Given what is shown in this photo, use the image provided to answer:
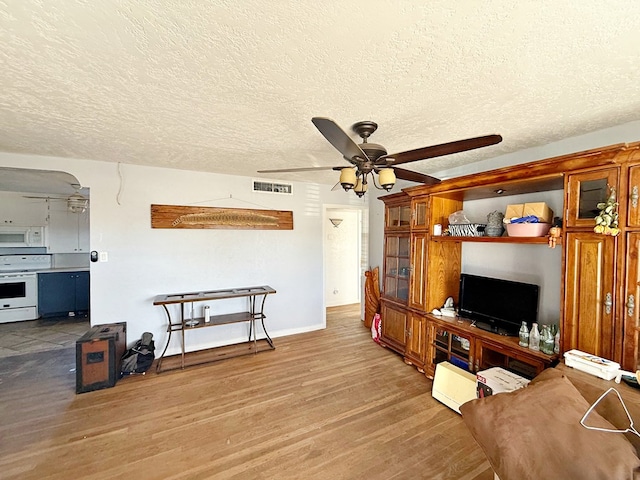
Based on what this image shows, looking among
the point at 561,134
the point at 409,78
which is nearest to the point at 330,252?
the point at 561,134

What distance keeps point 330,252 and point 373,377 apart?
3329 mm

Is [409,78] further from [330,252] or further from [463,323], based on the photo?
[330,252]

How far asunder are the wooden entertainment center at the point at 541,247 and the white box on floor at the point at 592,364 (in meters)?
0.11

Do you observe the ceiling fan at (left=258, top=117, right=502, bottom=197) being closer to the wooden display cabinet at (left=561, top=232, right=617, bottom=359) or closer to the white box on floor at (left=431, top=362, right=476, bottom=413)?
the wooden display cabinet at (left=561, top=232, right=617, bottom=359)

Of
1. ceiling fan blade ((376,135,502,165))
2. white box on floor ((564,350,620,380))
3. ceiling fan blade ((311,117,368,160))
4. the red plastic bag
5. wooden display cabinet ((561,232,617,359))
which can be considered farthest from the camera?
the red plastic bag

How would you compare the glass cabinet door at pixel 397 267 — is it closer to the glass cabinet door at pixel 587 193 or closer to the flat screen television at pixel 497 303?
the flat screen television at pixel 497 303

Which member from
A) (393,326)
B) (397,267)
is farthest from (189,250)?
(393,326)

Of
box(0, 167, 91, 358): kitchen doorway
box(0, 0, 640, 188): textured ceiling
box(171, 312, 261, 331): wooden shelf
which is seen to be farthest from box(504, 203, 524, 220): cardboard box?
box(0, 167, 91, 358): kitchen doorway

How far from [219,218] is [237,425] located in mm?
2533

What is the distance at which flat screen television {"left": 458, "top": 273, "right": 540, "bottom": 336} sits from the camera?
2.42 m

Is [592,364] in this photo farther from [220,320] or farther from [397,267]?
[220,320]

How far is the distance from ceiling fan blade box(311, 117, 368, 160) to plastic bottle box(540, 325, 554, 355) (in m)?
2.03

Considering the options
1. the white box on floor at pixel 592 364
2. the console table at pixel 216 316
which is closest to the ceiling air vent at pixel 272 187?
the console table at pixel 216 316

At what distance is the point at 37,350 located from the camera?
11.9 ft
